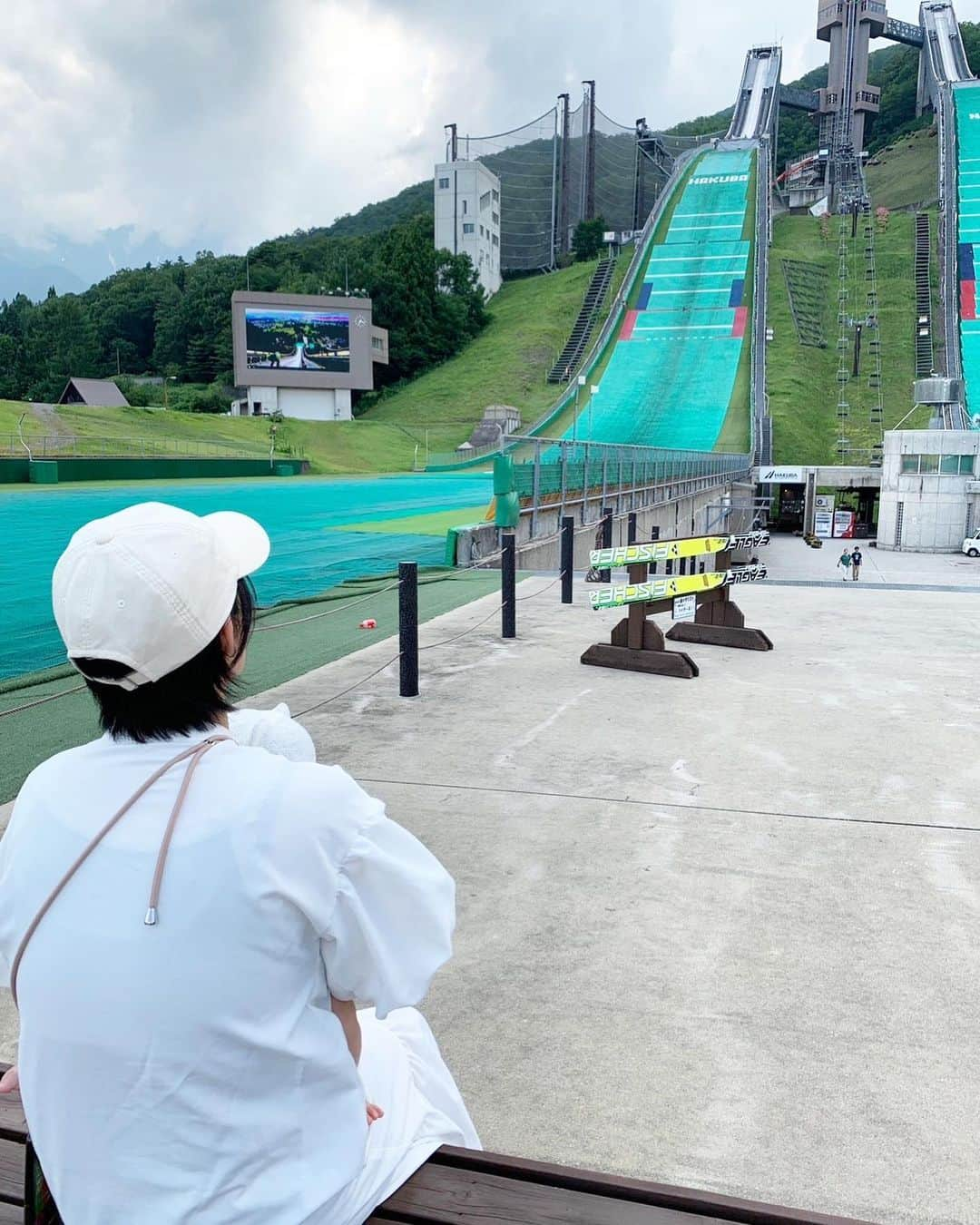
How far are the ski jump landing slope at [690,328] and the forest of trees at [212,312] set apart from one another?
1929 cm

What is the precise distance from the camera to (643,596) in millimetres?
8305

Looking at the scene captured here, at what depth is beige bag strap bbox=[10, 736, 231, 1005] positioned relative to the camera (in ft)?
4.70

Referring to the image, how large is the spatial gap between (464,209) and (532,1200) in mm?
100223

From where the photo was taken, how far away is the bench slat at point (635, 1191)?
178cm

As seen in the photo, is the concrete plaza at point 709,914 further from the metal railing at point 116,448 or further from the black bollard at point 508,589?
the metal railing at point 116,448

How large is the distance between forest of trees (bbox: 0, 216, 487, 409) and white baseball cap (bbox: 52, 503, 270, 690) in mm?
77307

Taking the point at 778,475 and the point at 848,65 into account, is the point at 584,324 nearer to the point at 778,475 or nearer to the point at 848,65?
the point at 778,475

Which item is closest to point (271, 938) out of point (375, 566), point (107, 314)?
point (375, 566)

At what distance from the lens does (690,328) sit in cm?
6041

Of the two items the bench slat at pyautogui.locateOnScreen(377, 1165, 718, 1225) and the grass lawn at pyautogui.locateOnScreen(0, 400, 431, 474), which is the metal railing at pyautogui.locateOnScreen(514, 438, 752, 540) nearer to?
the bench slat at pyautogui.locateOnScreen(377, 1165, 718, 1225)

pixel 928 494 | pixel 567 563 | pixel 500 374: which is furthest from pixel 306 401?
pixel 567 563

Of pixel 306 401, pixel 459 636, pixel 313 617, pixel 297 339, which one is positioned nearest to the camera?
pixel 313 617

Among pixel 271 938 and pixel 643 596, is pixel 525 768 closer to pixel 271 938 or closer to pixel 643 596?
pixel 643 596

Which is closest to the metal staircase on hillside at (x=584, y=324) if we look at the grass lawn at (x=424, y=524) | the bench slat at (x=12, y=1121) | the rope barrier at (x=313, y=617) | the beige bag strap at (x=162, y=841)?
the grass lawn at (x=424, y=524)
